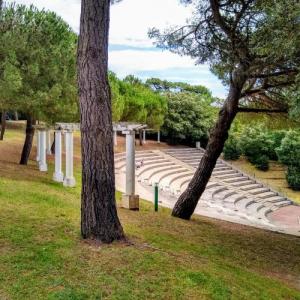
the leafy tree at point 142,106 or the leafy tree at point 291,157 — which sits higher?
the leafy tree at point 142,106

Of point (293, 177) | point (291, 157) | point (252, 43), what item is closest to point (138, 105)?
point (291, 157)

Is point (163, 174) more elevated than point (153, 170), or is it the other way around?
point (153, 170)

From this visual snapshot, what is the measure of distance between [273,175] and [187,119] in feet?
29.0

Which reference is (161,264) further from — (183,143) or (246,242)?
(183,143)

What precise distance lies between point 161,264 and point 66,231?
1.69m

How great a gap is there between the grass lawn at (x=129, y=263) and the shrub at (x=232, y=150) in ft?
89.4

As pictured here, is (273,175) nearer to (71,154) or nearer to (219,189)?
(219,189)

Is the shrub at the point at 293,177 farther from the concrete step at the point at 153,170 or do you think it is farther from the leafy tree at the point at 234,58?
the leafy tree at the point at 234,58

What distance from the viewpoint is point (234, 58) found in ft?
32.0

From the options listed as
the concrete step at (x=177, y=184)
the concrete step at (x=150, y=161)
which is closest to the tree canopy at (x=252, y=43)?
the concrete step at (x=177, y=184)

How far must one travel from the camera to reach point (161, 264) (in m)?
5.23

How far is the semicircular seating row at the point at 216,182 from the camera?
21.4 metres

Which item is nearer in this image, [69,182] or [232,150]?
[69,182]

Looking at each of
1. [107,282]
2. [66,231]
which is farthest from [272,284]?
[66,231]
